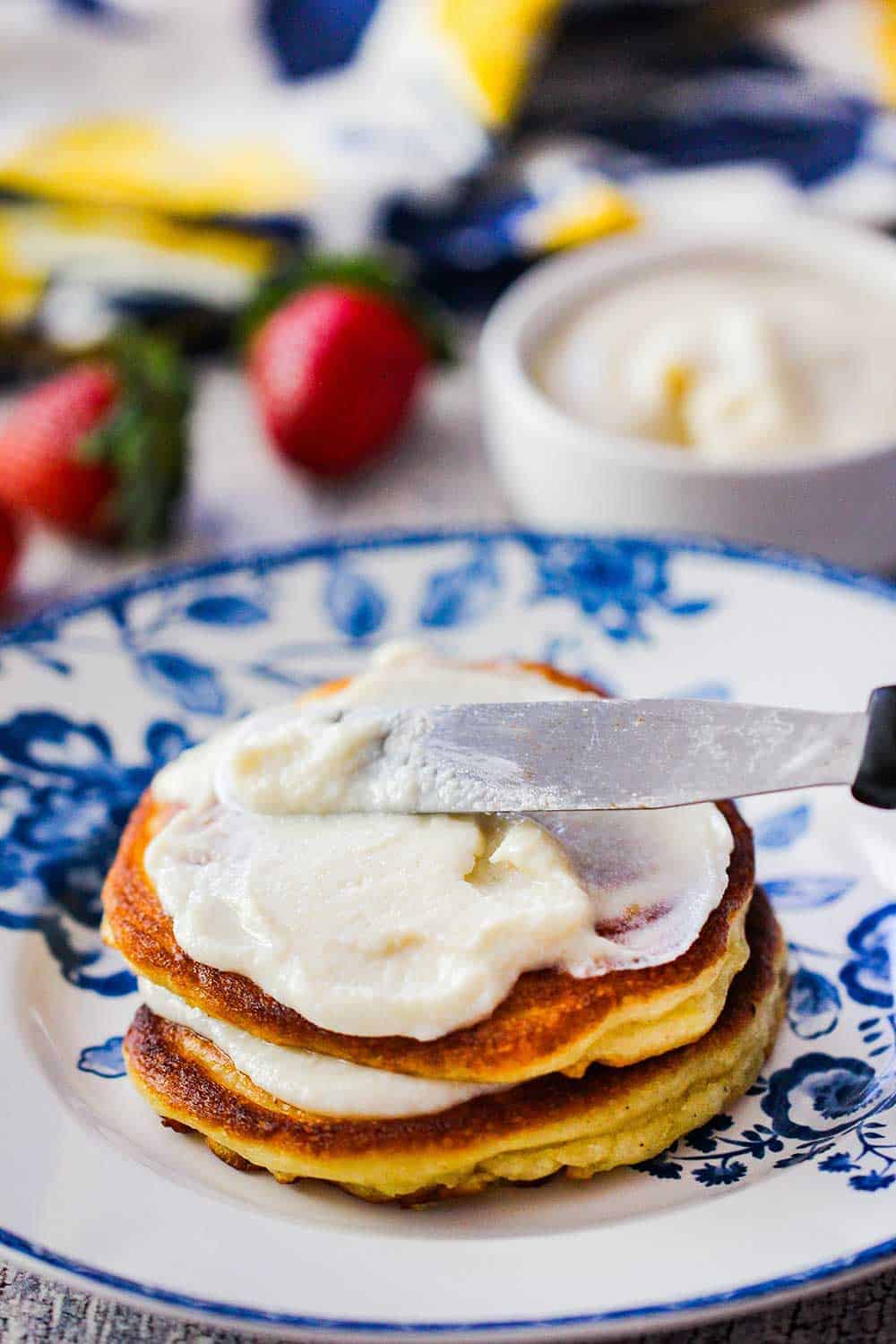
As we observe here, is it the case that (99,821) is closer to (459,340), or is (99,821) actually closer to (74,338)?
(74,338)

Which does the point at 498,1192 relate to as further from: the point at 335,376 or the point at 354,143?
the point at 354,143

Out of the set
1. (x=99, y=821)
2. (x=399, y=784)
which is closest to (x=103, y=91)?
(x=99, y=821)

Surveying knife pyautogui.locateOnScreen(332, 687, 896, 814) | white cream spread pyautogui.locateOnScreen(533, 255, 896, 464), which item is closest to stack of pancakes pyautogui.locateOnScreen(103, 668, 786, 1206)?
knife pyautogui.locateOnScreen(332, 687, 896, 814)

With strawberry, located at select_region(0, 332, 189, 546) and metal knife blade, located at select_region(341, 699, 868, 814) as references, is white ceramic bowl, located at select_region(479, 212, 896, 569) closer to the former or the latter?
strawberry, located at select_region(0, 332, 189, 546)

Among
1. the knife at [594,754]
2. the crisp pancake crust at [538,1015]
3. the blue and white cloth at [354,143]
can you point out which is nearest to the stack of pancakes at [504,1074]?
the crisp pancake crust at [538,1015]

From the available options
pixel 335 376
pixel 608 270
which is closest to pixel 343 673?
pixel 335 376

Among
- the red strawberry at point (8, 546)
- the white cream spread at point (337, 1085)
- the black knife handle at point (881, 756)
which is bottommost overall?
the red strawberry at point (8, 546)

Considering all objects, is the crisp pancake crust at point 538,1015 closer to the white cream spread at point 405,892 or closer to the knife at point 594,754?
the white cream spread at point 405,892
